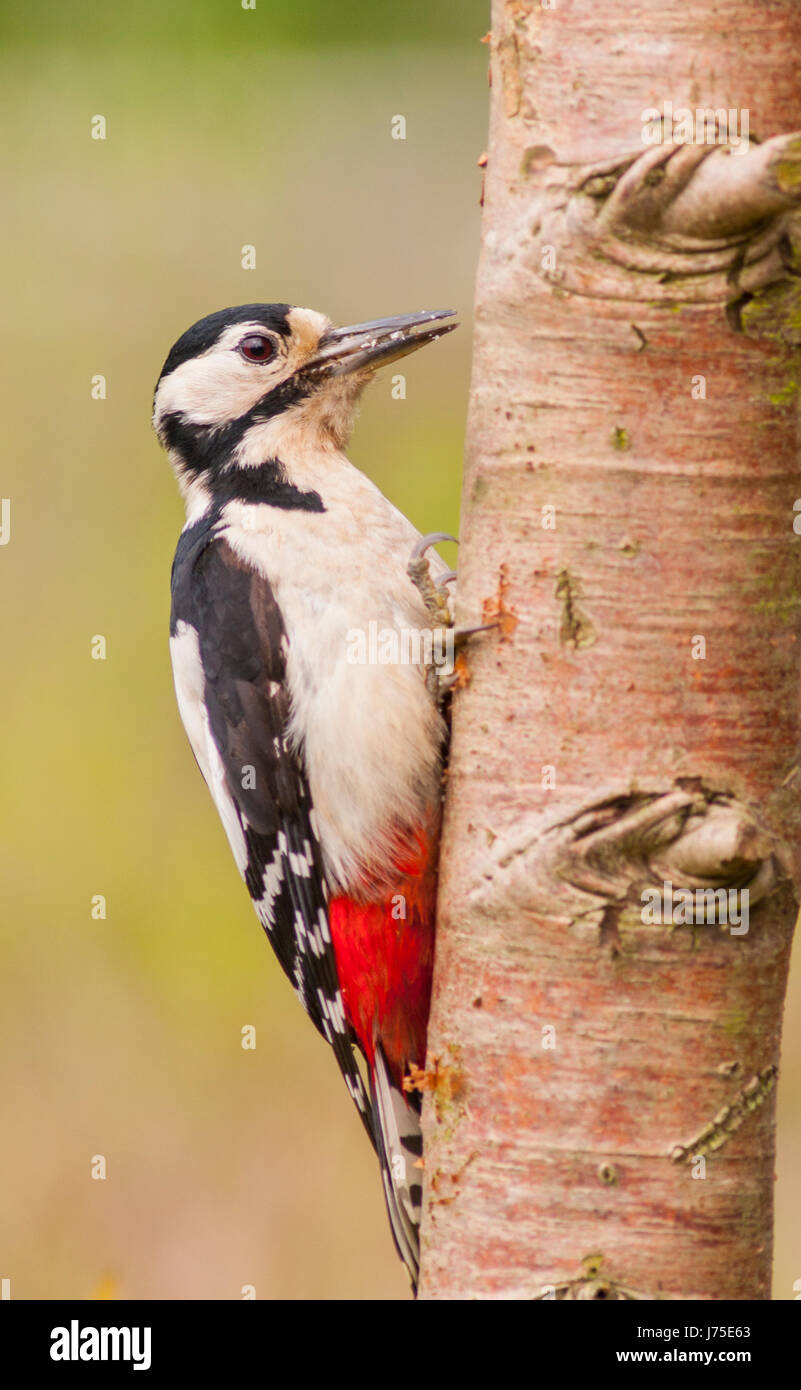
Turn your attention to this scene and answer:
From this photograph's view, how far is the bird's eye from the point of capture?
2.79m

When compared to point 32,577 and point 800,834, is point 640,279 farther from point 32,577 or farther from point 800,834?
point 32,577

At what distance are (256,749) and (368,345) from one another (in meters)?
0.82

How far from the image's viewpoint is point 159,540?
17.5ft

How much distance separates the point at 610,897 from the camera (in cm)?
151

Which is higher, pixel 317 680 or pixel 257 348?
pixel 257 348

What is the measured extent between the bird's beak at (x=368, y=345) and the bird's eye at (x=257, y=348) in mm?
81

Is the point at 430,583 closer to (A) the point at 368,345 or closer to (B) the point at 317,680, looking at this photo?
(B) the point at 317,680

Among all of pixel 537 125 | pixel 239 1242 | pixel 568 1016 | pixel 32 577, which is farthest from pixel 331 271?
pixel 568 1016

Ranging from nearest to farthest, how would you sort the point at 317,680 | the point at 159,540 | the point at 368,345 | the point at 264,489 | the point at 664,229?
the point at 664,229
the point at 317,680
the point at 264,489
the point at 368,345
the point at 159,540

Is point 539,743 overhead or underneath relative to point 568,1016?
overhead

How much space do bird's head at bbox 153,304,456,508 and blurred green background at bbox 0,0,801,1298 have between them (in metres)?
2.15

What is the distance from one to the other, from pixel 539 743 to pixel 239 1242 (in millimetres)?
3106

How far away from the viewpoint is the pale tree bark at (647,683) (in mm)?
1480

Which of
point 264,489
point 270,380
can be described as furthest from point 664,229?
point 270,380
